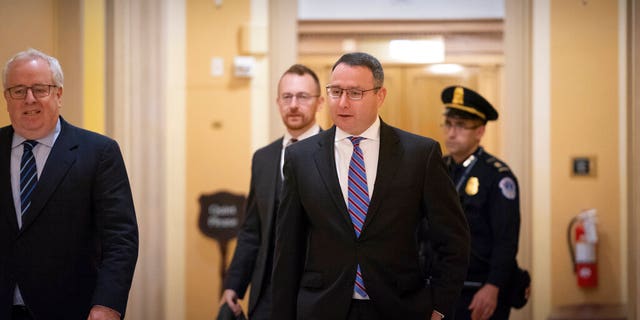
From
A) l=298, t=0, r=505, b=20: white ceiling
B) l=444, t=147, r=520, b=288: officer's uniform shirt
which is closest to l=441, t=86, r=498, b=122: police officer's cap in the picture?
l=444, t=147, r=520, b=288: officer's uniform shirt

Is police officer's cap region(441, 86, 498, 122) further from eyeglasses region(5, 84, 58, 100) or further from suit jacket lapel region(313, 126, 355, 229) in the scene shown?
eyeglasses region(5, 84, 58, 100)

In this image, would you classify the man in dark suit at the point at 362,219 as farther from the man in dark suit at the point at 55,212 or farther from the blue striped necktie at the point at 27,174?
the blue striped necktie at the point at 27,174

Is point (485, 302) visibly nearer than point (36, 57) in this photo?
No

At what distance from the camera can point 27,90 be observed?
8.30ft

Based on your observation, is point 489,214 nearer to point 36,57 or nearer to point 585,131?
point 36,57

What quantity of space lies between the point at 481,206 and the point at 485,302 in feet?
1.35

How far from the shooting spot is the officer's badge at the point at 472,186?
3492 mm

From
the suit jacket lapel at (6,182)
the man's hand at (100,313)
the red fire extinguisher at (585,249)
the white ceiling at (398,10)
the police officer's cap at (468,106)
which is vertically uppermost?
the white ceiling at (398,10)

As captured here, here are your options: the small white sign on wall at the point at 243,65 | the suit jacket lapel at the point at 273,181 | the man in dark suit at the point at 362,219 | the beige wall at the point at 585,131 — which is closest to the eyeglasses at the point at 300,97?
the suit jacket lapel at the point at 273,181

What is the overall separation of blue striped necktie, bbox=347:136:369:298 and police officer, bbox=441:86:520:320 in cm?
110

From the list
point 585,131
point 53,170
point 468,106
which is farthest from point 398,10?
point 53,170

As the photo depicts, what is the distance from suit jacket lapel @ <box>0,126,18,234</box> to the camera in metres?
2.47

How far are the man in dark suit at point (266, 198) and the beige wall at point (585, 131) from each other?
2.95m

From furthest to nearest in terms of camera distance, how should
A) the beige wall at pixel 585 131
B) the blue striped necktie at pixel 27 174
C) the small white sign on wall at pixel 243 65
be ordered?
the small white sign on wall at pixel 243 65 → the beige wall at pixel 585 131 → the blue striped necktie at pixel 27 174
